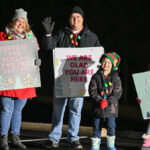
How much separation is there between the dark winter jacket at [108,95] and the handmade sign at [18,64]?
0.94m

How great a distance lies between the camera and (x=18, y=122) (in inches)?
263

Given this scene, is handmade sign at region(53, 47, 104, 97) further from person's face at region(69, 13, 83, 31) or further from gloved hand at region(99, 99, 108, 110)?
gloved hand at region(99, 99, 108, 110)

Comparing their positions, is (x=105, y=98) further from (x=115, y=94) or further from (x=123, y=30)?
(x=123, y=30)

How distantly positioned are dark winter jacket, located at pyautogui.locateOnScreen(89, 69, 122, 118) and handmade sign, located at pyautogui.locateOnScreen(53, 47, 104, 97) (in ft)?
2.05

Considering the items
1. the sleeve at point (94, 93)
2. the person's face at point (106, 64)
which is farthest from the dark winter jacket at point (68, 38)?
the sleeve at point (94, 93)

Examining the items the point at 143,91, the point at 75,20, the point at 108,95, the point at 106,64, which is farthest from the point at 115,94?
the point at 75,20

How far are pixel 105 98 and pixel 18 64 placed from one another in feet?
4.60

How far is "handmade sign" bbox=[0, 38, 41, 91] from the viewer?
6.60 metres

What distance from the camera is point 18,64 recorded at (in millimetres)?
6680

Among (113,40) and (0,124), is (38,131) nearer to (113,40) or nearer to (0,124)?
(0,124)

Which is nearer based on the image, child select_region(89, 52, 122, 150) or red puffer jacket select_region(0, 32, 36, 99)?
child select_region(89, 52, 122, 150)

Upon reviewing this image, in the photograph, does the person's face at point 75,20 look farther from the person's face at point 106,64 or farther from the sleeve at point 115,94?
the sleeve at point 115,94

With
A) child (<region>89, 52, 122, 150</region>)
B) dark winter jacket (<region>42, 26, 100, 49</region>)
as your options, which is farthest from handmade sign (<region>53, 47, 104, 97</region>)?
child (<region>89, 52, 122, 150</region>)

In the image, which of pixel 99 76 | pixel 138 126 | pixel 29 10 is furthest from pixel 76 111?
pixel 29 10
